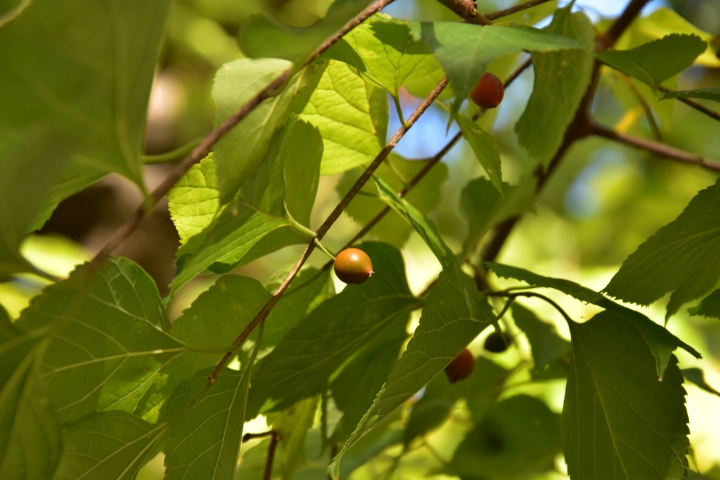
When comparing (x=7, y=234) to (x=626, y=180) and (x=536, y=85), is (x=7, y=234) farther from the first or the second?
(x=626, y=180)

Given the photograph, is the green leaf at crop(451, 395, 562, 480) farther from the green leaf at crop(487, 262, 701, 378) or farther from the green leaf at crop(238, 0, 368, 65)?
the green leaf at crop(238, 0, 368, 65)

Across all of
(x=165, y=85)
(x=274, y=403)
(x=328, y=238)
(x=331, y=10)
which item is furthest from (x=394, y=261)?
(x=165, y=85)

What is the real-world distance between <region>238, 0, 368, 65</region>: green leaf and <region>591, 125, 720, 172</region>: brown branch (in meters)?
0.51

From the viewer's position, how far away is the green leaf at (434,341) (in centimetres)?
36

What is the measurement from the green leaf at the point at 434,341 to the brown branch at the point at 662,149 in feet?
1.30

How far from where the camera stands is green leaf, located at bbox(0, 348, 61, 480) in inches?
12.2

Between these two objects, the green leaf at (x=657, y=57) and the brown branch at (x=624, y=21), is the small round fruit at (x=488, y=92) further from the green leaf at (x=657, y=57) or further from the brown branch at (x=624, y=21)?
the brown branch at (x=624, y=21)

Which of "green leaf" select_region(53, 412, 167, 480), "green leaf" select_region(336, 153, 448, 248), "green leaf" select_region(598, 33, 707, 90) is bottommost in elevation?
"green leaf" select_region(53, 412, 167, 480)

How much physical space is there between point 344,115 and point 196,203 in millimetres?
154

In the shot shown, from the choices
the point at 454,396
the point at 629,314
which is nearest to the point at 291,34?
the point at 629,314

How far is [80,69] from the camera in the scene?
0.28 m

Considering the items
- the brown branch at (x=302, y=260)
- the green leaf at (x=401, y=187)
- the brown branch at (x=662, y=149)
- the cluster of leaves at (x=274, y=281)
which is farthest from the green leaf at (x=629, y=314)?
the brown branch at (x=662, y=149)

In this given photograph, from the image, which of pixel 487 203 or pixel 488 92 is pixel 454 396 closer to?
pixel 487 203

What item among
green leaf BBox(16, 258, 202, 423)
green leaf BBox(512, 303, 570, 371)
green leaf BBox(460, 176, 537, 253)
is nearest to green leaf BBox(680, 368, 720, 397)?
green leaf BBox(512, 303, 570, 371)
